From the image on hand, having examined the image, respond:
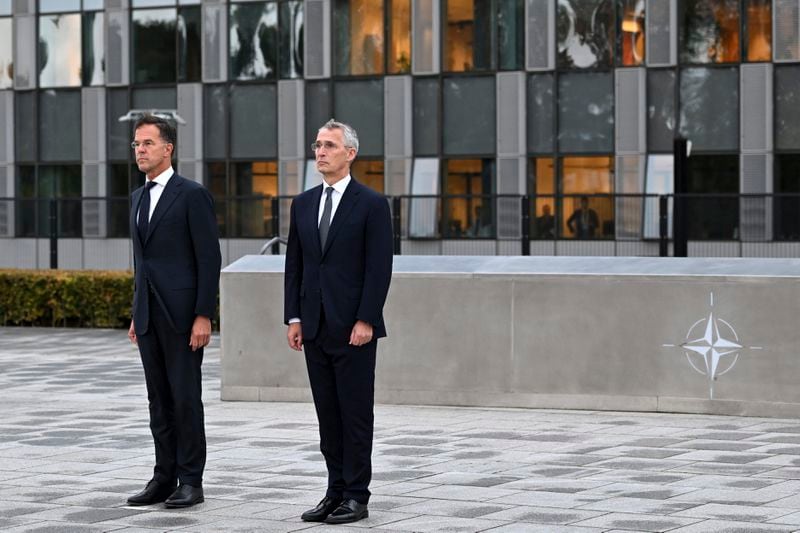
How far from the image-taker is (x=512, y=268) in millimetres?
12047

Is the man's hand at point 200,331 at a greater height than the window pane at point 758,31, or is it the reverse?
the window pane at point 758,31

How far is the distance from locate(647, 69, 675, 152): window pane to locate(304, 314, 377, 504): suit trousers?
2395 cm

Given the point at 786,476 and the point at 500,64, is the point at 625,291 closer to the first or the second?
the point at 786,476

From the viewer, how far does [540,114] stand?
104 ft

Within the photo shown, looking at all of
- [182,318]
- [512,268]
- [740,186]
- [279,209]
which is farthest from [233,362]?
[740,186]

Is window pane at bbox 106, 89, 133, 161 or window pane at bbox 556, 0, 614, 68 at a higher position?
window pane at bbox 556, 0, 614, 68

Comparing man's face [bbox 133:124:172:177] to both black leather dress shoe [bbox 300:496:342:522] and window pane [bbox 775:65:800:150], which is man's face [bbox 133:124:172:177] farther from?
window pane [bbox 775:65:800:150]

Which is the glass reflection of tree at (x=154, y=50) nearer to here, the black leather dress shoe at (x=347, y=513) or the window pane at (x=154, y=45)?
the window pane at (x=154, y=45)

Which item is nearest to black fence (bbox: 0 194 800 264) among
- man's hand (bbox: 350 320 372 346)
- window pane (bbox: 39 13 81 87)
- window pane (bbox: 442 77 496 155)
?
window pane (bbox: 442 77 496 155)

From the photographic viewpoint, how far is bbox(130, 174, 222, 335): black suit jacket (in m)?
7.69

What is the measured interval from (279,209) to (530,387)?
14076mm

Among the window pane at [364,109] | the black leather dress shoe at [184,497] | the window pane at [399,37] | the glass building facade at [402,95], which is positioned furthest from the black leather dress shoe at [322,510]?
the window pane at [399,37]

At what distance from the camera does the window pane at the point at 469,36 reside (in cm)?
3222

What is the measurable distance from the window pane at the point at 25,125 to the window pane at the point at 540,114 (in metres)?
12.3
